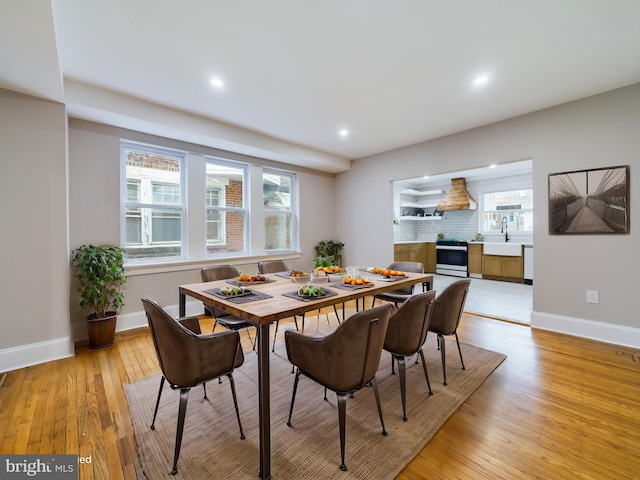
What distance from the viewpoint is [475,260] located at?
6.86 m

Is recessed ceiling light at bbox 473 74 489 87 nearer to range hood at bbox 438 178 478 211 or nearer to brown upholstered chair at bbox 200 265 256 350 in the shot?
brown upholstered chair at bbox 200 265 256 350

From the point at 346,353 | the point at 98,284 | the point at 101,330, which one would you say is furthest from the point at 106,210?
the point at 346,353

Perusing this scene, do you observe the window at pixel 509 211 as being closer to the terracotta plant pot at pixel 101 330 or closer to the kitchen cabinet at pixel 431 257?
the kitchen cabinet at pixel 431 257

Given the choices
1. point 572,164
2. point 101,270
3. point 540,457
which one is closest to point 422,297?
point 540,457

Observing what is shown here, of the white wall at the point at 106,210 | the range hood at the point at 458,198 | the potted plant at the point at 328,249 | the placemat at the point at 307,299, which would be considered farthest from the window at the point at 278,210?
the range hood at the point at 458,198

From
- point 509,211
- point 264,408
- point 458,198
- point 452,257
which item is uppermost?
point 458,198

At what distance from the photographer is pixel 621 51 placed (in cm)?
227

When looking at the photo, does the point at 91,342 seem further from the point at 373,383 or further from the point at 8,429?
the point at 373,383

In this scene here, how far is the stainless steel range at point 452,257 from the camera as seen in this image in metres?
7.03

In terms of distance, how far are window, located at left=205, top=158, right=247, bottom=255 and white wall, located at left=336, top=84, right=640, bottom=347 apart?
325 cm

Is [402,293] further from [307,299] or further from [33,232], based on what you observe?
[33,232]

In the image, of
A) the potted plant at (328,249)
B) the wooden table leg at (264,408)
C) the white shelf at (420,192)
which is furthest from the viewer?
the white shelf at (420,192)

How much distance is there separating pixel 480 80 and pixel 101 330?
463 centimetres

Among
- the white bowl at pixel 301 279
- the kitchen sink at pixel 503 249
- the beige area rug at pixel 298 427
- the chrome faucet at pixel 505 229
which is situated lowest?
the beige area rug at pixel 298 427
